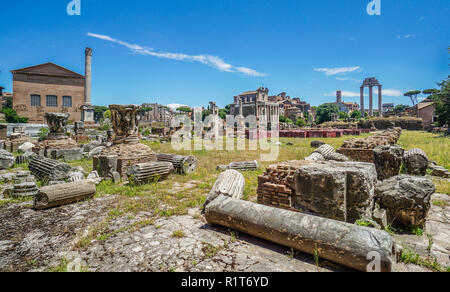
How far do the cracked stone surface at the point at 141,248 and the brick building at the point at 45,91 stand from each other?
38909mm

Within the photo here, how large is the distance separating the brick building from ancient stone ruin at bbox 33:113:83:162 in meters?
28.7

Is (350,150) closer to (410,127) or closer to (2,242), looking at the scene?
(2,242)

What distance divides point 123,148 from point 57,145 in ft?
19.6

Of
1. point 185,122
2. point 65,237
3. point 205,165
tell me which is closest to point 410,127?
point 185,122

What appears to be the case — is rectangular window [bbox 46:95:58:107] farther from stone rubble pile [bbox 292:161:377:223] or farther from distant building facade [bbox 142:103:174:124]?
stone rubble pile [bbox 292:161:377:223]

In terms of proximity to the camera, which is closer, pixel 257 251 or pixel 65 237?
pixel 257 251

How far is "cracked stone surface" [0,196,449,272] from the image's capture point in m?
→ 2.67

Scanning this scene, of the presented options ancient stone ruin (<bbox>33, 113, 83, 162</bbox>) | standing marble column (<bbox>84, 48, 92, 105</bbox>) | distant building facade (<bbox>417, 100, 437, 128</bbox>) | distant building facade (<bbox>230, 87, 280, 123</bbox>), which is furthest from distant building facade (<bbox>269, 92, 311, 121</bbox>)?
ancient stone ruin (<bbox>33, 113, 83, 162</bbox>)

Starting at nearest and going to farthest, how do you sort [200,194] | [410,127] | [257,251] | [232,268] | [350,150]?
1. [232,268]
2. [257,251]
3. [200,194]
4. [350,150]
5. [410,127]

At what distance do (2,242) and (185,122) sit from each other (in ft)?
88.5

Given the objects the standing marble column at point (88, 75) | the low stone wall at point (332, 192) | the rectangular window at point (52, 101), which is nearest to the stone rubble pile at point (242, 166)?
the low stone wall at point (332, 192)

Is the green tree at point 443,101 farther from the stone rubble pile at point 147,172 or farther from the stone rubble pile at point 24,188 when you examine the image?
the stone rubble pile at point 24,188

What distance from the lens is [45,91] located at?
3609cm

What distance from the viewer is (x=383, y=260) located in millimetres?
2268
